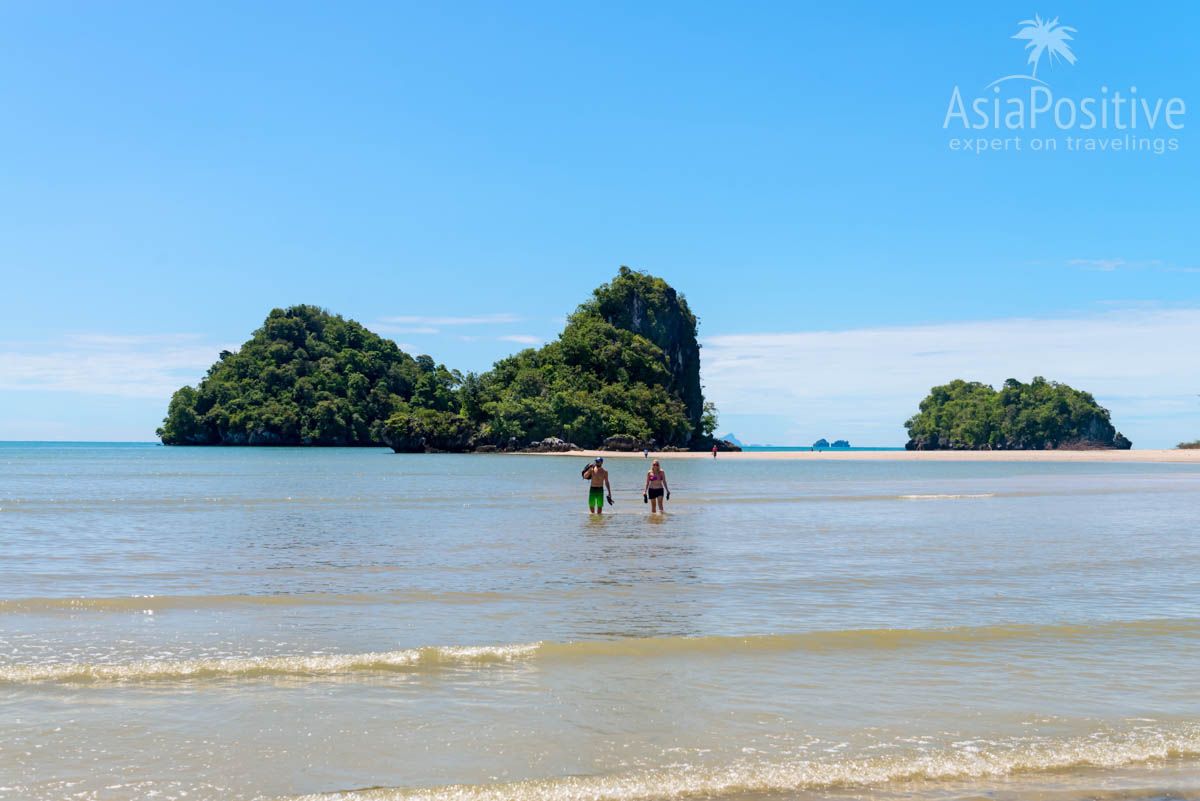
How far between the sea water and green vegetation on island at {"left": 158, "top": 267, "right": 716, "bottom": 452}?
10631 cm

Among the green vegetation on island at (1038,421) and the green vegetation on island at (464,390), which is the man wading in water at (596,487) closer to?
the green vegetation on island at (464,390)

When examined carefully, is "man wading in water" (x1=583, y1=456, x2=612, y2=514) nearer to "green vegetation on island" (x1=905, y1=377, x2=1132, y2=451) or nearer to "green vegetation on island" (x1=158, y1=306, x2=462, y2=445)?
"green vegetation on island" (x1=158, y1=306, x2=462, y2=445)

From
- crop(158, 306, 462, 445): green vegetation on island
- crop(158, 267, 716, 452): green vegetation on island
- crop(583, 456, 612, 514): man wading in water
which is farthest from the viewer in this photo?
crop(158, 306, 462, 445): green vegetation on island

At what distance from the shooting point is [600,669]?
8523 mm

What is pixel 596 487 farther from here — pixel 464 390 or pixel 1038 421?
pixel 1038 421

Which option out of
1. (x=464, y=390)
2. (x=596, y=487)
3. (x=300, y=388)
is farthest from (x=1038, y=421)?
(x=596, y=487)

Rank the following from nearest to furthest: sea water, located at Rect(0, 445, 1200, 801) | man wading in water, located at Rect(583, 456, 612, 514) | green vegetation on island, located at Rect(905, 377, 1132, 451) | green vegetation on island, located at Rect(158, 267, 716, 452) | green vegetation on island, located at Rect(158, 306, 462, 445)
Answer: sea water, located at Rect(0, 445, 1200, 801) < man wading in water, located at Rect(583, 456, 612, 514) < green vegetation on island, located at Rect(158, 267, 716, 452) < green vegetation on island, located at Rect(158, 306, 462, 445) < green vegetation on island, located at Rect(905, 377, 1132, 451)

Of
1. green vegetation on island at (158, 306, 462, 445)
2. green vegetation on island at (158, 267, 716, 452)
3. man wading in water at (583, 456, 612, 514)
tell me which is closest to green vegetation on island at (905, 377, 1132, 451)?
green vegetation on island at (158, 267, 716, 452)

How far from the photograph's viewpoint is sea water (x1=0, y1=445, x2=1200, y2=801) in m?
5.90

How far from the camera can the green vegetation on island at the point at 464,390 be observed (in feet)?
411

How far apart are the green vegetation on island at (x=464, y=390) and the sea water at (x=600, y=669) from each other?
106 m

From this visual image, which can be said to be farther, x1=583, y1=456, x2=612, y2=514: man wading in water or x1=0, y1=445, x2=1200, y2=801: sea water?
x1=583, y1=456, x2=612, y2=514: man wading in water

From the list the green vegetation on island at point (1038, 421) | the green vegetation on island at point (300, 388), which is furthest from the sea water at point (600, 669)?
the green vegetation on island at point (1038, 421)

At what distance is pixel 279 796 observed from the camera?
18.1 feet
